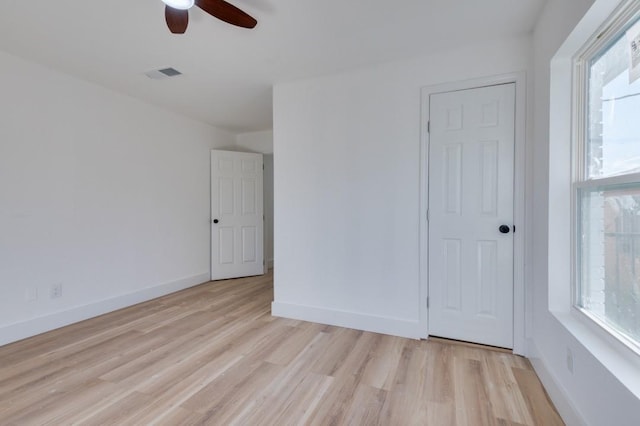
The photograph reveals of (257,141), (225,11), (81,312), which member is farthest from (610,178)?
(257,141)

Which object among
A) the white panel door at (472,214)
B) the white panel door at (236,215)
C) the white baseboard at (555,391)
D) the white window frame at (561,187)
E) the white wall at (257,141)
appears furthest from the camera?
the white wall at (257,141)

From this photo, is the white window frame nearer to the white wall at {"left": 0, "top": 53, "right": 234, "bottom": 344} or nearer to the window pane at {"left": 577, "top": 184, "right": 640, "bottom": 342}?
the window pane at {"left": 577, "top": 184, "right": 640, "bottom": 342}

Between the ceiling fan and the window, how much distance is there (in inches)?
72.9

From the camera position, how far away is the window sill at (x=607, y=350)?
1.12m

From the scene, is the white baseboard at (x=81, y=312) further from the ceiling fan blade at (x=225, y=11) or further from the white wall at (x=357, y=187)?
the ceiling fan blade at (x=225, y=11)

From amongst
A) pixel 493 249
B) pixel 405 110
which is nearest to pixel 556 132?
pixel 493 249

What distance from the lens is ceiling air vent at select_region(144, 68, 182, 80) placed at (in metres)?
2.81

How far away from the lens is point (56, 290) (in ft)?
9.35

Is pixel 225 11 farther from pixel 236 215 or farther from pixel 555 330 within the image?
pixel 236 215

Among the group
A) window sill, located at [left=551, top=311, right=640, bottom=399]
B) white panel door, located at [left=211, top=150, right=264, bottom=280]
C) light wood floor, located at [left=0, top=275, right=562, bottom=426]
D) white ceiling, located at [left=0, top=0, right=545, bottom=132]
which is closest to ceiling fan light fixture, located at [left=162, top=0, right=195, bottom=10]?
white ceiling, located at [left=0, top=0, right=545, bottom=132]

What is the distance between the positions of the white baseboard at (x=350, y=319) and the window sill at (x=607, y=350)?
3.80ft

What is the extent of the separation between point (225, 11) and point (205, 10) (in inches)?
4.2

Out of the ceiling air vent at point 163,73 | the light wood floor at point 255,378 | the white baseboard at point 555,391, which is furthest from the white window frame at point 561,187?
the ceiling air vent at point 163,73

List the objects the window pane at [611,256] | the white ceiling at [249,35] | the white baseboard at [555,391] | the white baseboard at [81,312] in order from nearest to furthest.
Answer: the window pane at [611,256] → the white baseboard at [555,391] → the white ceiling at [249,35] → the white baseboard at [81,312]
